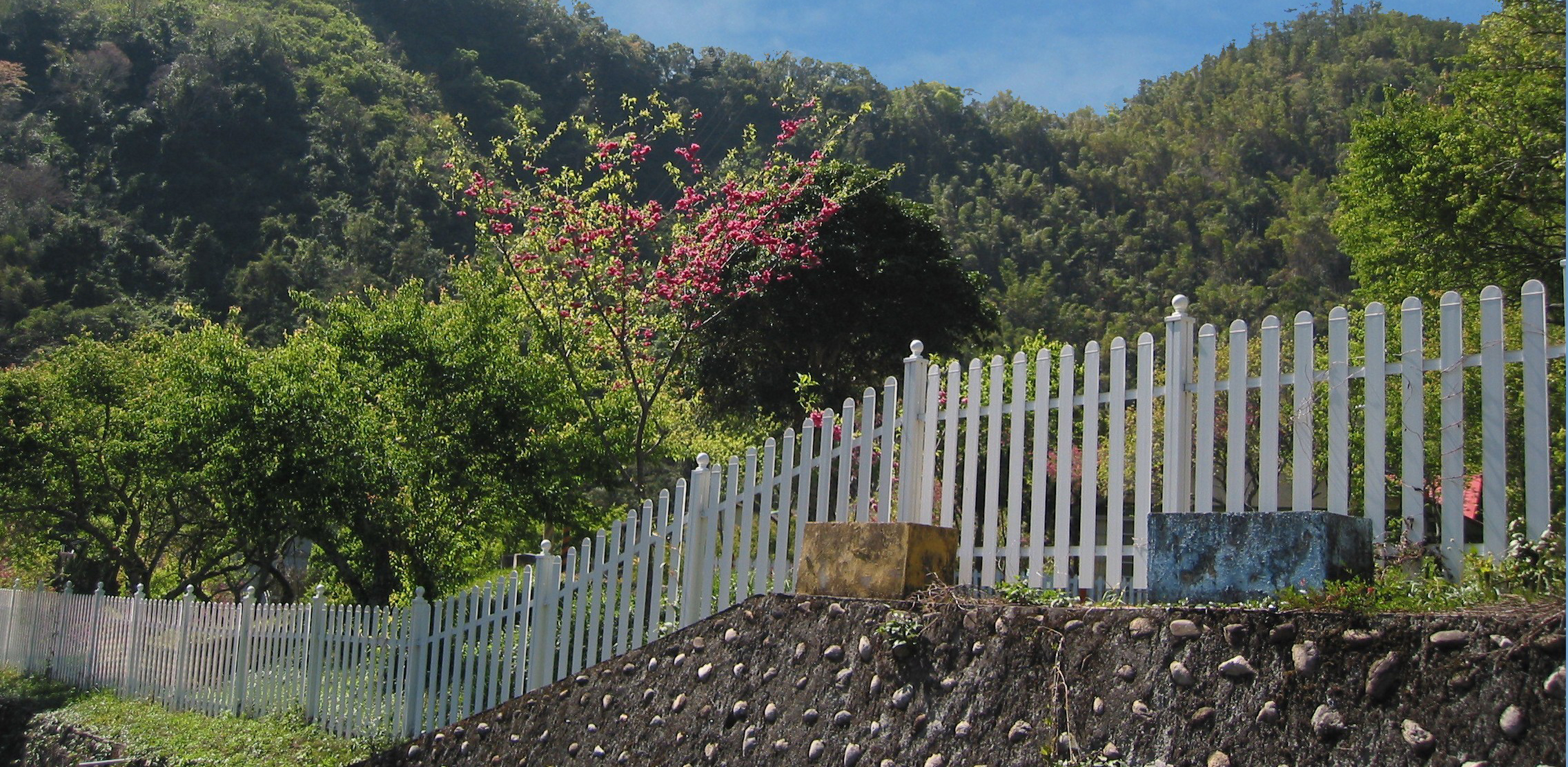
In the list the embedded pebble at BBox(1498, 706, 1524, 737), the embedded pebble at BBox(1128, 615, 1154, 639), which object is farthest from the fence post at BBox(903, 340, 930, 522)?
the embedded pebble at BBox(1498, 706, 1524, 737)

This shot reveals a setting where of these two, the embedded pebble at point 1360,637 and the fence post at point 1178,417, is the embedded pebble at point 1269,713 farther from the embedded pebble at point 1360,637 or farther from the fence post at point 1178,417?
the fence post at point 1178,417

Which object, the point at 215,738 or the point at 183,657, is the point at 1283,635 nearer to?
the point at 215,738

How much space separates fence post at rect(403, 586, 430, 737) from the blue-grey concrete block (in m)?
5.61

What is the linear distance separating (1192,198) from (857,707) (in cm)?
7060

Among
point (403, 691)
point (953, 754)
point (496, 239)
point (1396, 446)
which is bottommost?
point (403, 691)

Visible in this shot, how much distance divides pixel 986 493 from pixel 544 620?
10.1 ft

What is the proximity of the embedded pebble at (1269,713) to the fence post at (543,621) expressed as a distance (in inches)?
178

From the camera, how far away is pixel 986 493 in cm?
555

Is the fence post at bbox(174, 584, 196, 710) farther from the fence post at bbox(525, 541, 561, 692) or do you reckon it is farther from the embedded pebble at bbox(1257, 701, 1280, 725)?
the embedded pebble at bbox(1257, 701, 1280, 725)

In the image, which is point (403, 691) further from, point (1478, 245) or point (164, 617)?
point (1478, 245)

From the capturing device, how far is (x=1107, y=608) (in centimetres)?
427

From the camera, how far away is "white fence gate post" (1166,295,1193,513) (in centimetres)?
482

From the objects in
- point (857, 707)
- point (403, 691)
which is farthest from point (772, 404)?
point (857, 707)

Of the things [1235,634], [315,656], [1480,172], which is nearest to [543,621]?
[315,656]
